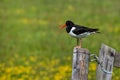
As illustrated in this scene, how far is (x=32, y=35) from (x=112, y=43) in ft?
11.6

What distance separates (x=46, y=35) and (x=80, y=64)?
12709 mm

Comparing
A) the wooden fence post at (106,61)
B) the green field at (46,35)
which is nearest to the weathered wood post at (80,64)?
the wooden fence post at (106,61)

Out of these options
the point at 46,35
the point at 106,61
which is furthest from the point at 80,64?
the point at 46,35

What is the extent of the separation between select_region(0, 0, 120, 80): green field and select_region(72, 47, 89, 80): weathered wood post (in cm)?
568

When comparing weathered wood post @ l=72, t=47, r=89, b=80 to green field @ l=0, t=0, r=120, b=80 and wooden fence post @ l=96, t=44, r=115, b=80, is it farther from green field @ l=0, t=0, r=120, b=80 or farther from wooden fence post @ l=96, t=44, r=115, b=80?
green field @ l=0, t=0, r=120, b=80

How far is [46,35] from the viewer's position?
18828mm

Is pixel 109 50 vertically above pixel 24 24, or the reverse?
pixel 24 24

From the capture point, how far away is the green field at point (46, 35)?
13.6 metres

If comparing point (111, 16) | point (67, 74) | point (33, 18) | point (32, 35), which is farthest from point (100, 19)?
point (67, 74)

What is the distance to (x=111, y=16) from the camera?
22.7 m

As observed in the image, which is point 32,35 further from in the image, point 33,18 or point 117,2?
point 117,2

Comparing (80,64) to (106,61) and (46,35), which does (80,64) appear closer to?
(106,61)

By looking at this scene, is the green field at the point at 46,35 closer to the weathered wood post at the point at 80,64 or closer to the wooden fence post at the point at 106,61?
the wooden fence post at the point at 106,61

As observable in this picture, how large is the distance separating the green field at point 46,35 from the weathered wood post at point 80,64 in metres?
5.68
